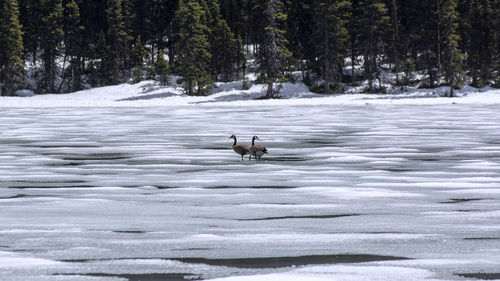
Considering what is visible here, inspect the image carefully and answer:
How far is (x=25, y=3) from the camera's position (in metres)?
76.4

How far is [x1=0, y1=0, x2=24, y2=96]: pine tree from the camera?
203 ft

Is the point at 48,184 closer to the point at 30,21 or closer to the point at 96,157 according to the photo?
the point at 96,157

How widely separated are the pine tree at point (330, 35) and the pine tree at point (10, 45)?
2773cm

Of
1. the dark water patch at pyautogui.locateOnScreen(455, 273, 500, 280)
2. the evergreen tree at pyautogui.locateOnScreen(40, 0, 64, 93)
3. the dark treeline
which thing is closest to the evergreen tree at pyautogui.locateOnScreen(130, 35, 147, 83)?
the dark treeline

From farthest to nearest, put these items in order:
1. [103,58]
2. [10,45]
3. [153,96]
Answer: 1. [103,58]
2. [10,45]
3. [153,96]

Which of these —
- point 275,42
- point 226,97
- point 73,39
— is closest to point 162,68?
point 226,97

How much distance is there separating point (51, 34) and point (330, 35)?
2855 cm

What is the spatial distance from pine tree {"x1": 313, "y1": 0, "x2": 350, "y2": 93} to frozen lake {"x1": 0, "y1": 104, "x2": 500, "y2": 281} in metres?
41.3

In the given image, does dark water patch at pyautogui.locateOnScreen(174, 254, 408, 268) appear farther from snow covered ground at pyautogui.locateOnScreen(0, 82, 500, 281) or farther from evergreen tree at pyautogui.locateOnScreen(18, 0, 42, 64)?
evergreen tree at pyautogui.locateOnScreen(18, 0, 42, 64)

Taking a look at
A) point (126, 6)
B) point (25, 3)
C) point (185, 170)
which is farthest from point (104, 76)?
point (185, 170)

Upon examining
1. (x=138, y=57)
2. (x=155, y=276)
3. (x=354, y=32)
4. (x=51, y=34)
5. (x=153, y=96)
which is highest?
(x=51, y=34)

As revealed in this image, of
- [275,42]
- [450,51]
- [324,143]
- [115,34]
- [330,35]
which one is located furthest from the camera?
[115,34]

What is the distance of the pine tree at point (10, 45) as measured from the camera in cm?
6191

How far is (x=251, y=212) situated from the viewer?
7820 mm
